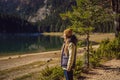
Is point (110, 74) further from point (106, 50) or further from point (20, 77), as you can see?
point (20, 77)

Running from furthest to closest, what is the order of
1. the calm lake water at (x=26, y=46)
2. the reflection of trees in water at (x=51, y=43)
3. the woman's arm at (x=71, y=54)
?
the reflection of trees in water at (x=51, y=43)
the calm lake water at (x=26, y=46)
the woman's arm at (x=71, y=54)

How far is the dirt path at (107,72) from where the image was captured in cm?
1652

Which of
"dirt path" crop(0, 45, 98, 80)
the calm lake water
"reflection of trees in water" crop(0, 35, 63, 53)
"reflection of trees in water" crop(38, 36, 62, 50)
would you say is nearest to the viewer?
"dirt path" crop(0, 45, 98, 80)

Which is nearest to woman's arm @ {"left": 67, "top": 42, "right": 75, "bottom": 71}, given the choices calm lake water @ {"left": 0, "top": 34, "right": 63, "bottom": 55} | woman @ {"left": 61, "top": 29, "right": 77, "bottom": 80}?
woman @ {"left": 61, "top": 29, "right": 77, "bottom": 80}

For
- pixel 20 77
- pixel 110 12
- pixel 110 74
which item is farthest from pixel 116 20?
pixel 20 77

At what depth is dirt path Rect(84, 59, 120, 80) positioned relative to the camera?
650 inches

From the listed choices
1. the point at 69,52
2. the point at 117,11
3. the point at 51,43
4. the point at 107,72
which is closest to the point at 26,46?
the point at 51,43

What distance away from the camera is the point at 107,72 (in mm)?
17719

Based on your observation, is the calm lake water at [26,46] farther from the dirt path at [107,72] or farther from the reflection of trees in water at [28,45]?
the dirt path at [107,72]

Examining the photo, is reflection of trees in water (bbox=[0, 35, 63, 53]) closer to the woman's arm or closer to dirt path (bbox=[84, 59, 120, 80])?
dirt path (bbox=[84, 59, 120, 80])

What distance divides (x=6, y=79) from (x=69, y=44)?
50.1 ft

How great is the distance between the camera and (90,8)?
19641 mm

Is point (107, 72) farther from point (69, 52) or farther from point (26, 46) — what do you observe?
point (26, 46)

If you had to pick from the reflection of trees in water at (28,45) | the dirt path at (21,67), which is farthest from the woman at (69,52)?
the reflection of trees in water at (28,45)
